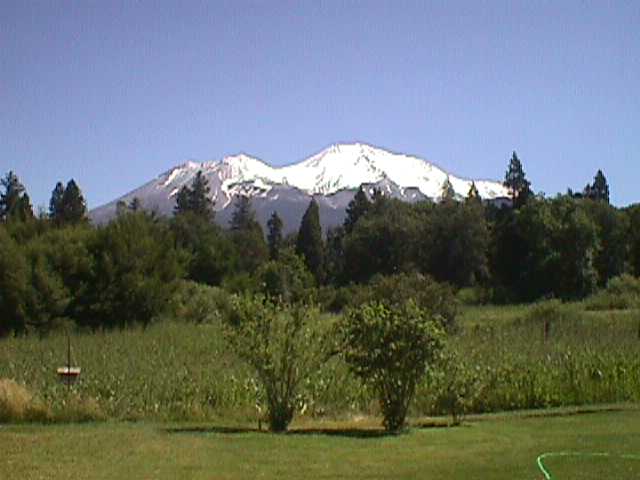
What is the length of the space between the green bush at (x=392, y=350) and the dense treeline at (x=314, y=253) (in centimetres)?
1784

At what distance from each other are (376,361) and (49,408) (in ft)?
25.8

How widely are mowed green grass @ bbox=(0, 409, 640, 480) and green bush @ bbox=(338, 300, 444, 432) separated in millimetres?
735

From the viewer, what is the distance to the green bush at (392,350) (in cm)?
1734

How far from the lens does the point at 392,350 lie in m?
17.4

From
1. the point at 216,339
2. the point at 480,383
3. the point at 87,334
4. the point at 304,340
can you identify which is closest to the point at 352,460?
the point at 304,340

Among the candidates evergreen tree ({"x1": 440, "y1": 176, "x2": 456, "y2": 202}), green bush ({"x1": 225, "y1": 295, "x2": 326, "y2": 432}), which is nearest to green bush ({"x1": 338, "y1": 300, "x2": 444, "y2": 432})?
green bush ({"x1": 225, "y1": 295, "x2": 326, "y2": 432})

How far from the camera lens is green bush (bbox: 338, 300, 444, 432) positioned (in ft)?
56.9

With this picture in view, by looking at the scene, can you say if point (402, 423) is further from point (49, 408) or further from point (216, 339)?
point (216, 339)

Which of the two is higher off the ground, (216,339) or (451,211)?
(451,211)

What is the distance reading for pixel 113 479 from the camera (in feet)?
38.4

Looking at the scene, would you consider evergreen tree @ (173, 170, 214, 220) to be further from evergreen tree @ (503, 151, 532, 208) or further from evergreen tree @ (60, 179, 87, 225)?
evergreen tree @ (503, 151, 532, 208)

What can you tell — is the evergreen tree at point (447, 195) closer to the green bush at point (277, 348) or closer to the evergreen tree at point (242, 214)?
the evergreen tree at point (242, 214)

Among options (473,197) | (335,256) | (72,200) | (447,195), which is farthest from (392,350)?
(72,200)

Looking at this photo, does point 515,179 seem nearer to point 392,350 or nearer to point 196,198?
point 196,198
